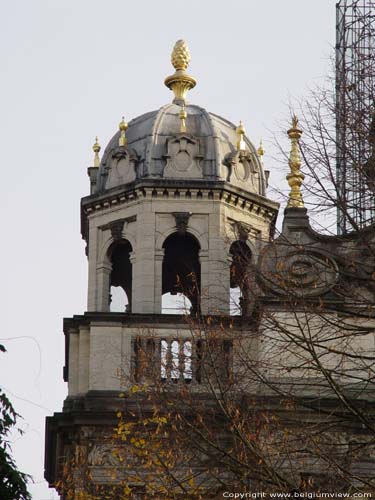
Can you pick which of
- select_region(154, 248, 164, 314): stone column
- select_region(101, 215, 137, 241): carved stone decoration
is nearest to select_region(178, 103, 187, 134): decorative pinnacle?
select_region(101, 215, 137, 241): carved stone decoration

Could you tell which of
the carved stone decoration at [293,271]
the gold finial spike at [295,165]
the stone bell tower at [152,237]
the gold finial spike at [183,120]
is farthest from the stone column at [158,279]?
the carved stone decoration at [293,271]

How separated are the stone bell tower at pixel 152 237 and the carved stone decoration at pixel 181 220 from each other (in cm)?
4

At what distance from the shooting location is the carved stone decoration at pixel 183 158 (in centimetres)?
4941

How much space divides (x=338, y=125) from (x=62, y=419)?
14170 millimetres

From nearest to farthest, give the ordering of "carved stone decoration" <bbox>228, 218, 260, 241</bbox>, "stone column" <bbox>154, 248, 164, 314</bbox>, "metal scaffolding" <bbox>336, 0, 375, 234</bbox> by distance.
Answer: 1. "metal scaffolding" <bbox>336, 0, 375, 234</bbox>
2. "stone column" <bbox>154, 248, 164, 314</bbox>
3. "carved stone decoration" <bbox>228, 218, 260, 241</bbox>

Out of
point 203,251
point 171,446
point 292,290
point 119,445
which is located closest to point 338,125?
point 292,290

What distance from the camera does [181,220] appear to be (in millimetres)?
48906

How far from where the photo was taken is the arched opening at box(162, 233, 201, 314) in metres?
50.2

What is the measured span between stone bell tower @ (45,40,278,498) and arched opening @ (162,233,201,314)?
0.04m

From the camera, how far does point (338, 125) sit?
3381 cm

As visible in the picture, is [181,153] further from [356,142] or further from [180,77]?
[356,142]

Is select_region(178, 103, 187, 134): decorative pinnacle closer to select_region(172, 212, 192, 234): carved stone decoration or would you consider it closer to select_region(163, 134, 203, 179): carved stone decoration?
select_region(163, 134, 203, 179): carved stone decoration

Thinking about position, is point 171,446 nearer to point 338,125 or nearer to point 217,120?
point 338,125

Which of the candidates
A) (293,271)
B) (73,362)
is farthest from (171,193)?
(293,271)
